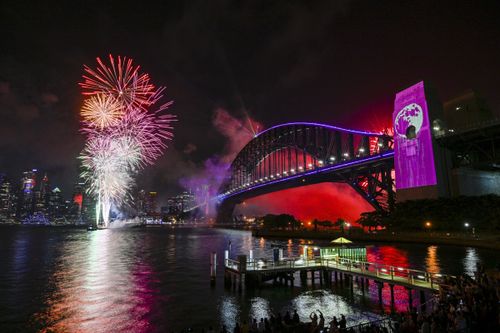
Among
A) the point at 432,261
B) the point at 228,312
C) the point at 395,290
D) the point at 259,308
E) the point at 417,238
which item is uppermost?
the point at 417,238

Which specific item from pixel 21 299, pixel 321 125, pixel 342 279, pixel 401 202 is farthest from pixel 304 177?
pixel 21 299

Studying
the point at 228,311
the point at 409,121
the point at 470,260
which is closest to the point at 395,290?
the point at 228,311

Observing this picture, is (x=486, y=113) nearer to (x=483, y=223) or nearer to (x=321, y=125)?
(x=483, y=223)

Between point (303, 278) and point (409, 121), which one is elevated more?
point (409, 121)

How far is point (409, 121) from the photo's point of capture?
63469 millimetres

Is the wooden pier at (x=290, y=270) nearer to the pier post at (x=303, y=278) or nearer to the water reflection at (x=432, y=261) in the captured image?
the pier post at (x=303, y=278)

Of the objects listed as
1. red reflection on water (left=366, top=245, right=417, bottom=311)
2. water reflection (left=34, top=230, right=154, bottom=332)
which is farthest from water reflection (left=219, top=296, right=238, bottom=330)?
red reflection on water (left=366, top=245, right=417, bottom=311)

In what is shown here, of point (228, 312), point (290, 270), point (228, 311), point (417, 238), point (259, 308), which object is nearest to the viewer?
point (228, 312)

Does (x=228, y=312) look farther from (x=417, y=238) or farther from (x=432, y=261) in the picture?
(x=417, y=238)

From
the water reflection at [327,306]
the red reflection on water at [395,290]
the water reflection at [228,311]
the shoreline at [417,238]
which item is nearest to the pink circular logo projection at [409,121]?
the shoreline at [417,238]

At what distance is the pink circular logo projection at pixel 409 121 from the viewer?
6162 centimetres

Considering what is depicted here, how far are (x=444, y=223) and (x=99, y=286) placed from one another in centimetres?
4755

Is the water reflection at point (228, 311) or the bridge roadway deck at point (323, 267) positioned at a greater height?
the bridge roadway deck at point (323, 267)

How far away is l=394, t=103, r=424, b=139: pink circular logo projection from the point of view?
6162 cm
